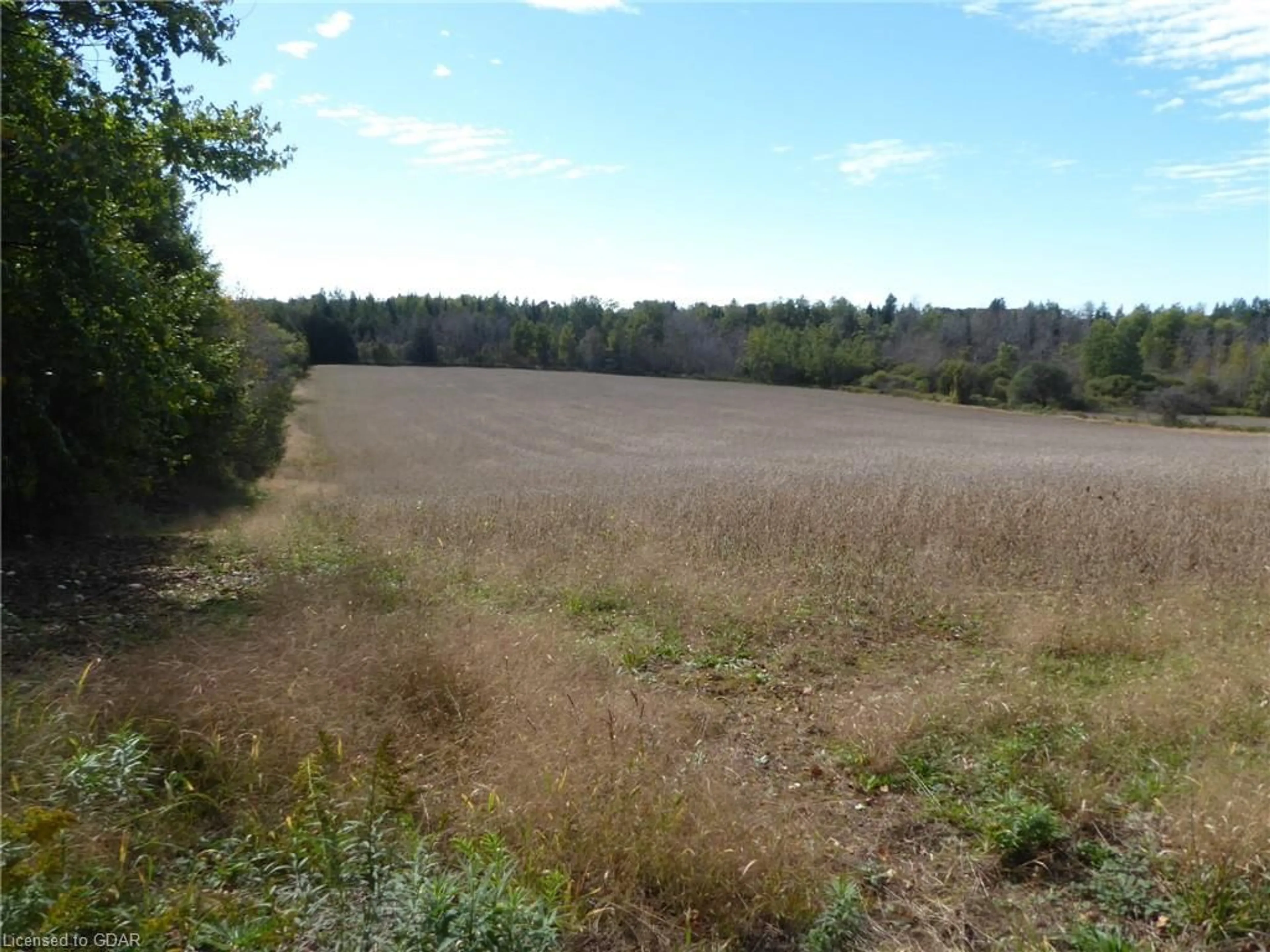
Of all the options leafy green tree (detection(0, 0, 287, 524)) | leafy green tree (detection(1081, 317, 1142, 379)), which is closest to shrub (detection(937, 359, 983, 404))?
leafy green tree (detection(1081, 317, 1142, 379))

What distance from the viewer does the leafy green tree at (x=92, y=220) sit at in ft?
24.0

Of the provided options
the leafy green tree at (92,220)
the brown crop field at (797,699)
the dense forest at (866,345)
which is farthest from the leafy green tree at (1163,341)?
the leafy green tree at (92,220)

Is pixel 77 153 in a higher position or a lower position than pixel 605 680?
higher

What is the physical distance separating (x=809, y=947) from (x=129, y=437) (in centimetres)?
1031

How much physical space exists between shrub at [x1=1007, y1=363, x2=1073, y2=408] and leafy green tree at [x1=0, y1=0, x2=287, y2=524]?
6167 cm

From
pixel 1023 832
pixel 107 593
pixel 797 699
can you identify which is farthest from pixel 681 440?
pixel 1023 832

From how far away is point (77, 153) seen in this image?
7328mm

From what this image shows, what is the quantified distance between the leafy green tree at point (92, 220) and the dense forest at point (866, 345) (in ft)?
153

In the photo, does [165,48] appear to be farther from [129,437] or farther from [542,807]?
[542,807]

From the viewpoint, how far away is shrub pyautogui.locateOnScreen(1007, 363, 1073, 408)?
63.0 m

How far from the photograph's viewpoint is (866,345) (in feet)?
285

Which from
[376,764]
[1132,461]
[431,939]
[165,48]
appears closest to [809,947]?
[431,939]

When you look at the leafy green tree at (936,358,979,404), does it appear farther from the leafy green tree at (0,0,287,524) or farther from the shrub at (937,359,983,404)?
the leafy green tree at (0,0,287,524)

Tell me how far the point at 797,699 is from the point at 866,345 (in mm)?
84471
